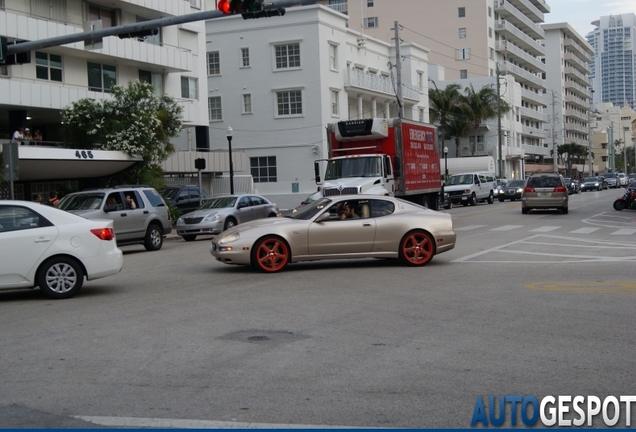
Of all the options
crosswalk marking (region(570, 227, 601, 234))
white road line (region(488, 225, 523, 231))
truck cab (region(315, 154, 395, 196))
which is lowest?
crosswalk marking (region(570, 227, 601, 234))

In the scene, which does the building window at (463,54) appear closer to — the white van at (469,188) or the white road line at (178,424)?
the white van at (469,188)

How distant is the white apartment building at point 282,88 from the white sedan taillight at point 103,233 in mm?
36666

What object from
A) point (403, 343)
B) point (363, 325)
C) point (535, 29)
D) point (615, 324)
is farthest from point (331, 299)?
point (535, 29)

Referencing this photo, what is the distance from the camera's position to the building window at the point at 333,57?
165 ft

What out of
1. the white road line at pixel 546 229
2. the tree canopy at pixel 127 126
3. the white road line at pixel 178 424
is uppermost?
the tree canopy at pixel 127 126

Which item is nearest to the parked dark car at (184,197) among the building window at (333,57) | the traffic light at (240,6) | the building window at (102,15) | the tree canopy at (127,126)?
the tree canopy at (127,126)

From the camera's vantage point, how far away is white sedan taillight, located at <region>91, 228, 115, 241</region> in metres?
12.5

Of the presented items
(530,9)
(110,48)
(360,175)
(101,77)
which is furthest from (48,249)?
(530,9)

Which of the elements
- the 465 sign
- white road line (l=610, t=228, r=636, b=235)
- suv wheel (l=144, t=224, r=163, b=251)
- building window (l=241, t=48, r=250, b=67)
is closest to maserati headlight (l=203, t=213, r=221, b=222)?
suv wheel (l=144, t=224, r=163, b=251)

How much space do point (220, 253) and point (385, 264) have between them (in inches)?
139

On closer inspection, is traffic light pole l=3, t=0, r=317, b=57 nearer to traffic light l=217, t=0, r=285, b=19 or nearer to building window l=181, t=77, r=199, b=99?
traffic light l=217, t=0, r=285, b=19

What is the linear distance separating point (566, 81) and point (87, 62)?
103240mm

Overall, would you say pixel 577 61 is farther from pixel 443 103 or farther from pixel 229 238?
pixel 229 238

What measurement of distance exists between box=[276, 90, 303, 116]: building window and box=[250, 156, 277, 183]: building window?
309 centimetres
